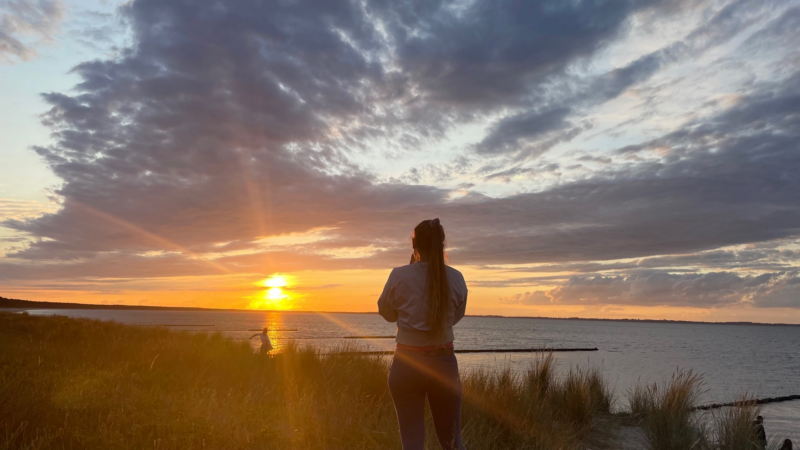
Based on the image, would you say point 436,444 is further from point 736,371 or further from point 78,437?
point 736,371

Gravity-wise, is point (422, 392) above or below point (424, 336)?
below

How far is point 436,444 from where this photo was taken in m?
6.29

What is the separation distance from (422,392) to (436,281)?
0.85 metres

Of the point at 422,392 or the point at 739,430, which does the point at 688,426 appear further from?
the point at 422,392

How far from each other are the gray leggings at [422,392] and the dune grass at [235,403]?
2.42 meters

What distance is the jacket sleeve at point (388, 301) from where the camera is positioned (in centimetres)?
359

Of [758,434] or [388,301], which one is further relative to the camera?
[758,434]

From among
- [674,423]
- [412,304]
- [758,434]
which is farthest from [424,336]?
[758,434]

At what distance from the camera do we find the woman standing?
3.53 metres

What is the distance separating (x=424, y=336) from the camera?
11.6 feet

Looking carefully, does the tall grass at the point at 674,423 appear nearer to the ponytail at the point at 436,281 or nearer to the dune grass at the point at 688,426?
the dune grass at the point at 688,426

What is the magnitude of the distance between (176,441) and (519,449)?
4.55 meters

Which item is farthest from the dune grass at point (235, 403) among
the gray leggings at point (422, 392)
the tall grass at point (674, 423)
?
the gray leggings at point (422, 392)

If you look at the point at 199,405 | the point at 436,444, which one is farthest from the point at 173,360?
the point at 436,444
